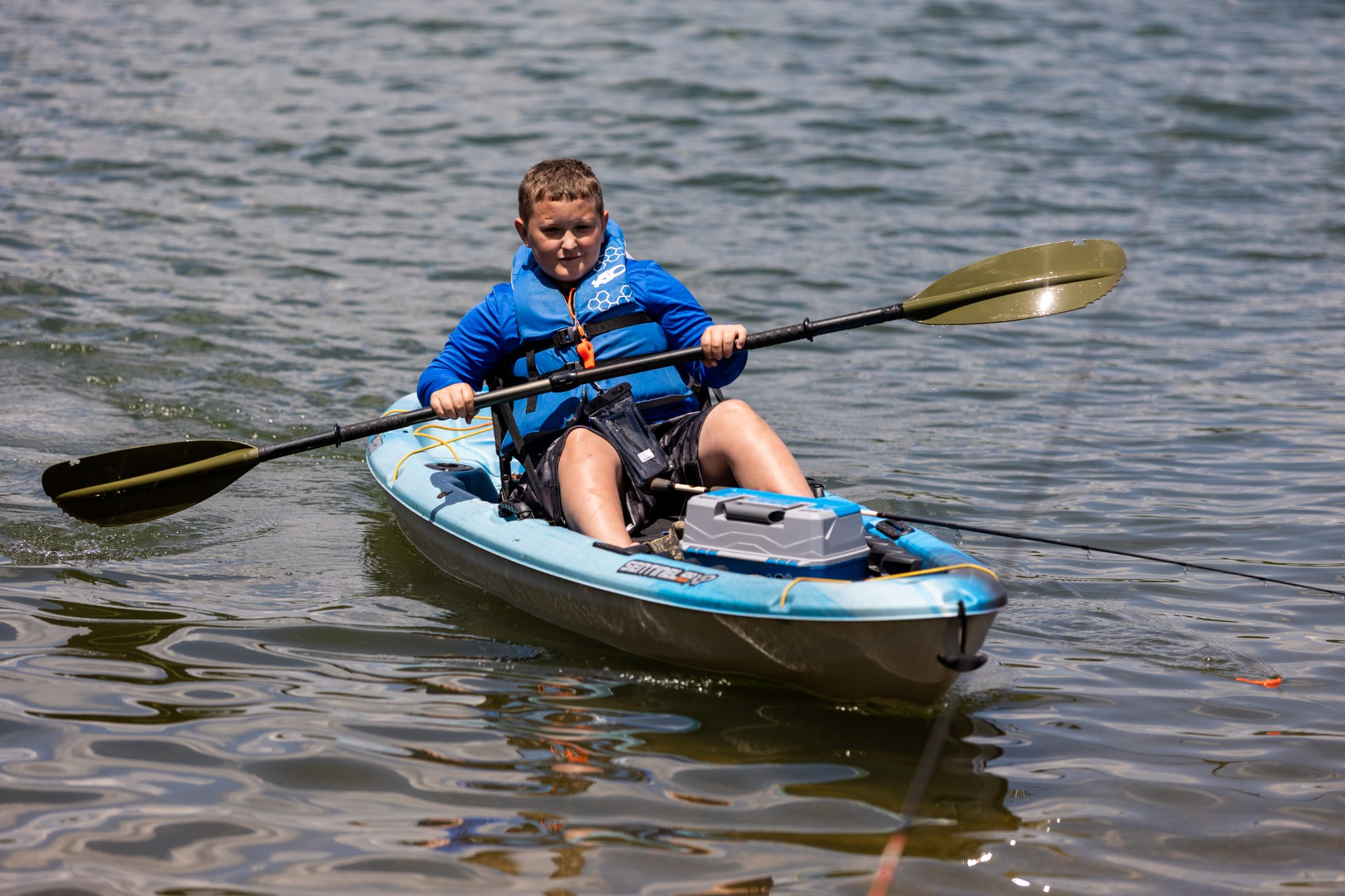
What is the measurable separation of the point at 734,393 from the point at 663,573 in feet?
12.0

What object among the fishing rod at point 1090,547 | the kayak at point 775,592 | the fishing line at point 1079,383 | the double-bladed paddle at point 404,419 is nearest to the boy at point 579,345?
the double-bladed paddle at point 404,419

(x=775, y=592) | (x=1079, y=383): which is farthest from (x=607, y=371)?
(x=1079, y=383)

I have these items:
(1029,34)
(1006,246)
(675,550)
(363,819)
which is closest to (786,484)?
(675,550)

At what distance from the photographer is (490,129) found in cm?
1241

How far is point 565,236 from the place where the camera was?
436 cm

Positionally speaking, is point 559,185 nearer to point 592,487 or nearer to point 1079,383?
point 592,487

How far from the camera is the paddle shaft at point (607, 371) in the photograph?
4.18 m

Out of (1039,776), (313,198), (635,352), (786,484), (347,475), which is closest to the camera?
(1039,776)

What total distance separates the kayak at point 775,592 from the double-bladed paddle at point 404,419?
0.66 m

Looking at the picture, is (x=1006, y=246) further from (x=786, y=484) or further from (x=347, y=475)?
(x=786, y=484)

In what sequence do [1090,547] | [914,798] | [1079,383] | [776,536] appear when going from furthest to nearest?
1. [1079,383]
2. [1090,547]
3. [776,536]
4. [914,798]

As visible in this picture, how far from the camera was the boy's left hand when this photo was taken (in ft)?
13.5

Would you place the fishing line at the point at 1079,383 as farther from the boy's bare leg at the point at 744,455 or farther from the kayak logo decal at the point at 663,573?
the kayak logo decal at the point at 663,573

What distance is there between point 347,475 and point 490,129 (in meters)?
7.28
